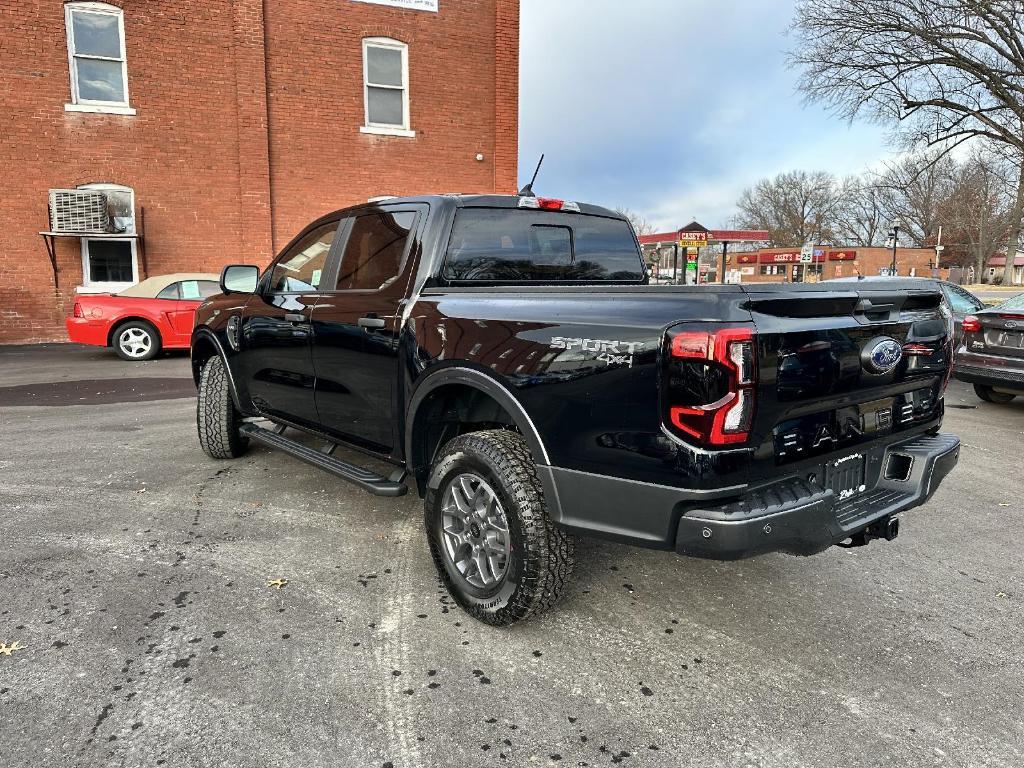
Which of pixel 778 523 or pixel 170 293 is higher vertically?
pixel 170 293

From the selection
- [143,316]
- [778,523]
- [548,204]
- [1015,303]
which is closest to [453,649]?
[778,523]

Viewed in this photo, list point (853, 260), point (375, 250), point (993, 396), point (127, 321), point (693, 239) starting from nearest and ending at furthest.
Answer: point (375, 250) < point (993, 396) < point (127, 321) < point (693, 239) < point (853, 260)

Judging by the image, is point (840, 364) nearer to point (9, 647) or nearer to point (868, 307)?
point (868, 307)

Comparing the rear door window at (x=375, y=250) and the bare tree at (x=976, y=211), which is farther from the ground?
the bare tree at (x=976, y=211)

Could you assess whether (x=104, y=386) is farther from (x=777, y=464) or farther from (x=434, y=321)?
(x=777, y=464)

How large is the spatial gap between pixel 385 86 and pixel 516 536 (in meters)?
14.1

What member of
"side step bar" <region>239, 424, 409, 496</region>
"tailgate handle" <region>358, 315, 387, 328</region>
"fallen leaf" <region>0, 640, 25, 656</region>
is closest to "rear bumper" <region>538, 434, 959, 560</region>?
"side step bar" <region>239, 424, 409, 496</region>

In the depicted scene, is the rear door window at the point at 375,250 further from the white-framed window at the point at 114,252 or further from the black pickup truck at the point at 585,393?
the white-framed window at the point at 114,252

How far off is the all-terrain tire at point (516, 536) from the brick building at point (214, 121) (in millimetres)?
12893

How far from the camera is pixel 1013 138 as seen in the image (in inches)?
711

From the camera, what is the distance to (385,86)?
1465 cm

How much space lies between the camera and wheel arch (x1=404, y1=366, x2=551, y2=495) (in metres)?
2.67

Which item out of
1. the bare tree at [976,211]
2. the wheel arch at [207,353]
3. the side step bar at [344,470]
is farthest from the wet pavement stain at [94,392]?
the bare tree at [976,211]

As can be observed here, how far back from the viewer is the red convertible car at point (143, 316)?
11.0 metres
